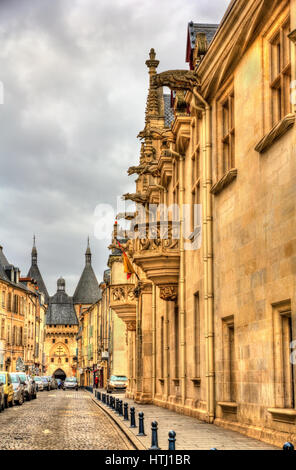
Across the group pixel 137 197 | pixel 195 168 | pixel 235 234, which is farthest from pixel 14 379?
pixel 235 234

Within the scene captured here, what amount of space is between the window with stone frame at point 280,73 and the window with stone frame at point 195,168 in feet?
23.8

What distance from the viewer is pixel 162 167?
30.2m

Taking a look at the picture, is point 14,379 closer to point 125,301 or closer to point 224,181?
point 125,301

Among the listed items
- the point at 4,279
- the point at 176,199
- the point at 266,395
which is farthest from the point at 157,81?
the point at 4,279

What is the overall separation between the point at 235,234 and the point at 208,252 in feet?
8.81

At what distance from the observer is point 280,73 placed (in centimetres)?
1501

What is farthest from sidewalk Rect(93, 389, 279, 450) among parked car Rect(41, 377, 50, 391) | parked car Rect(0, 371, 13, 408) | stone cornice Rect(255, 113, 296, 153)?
parked car Rect(41, 377, 50, 391)

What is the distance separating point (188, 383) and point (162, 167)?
970 cm

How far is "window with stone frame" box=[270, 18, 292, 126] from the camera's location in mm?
14750

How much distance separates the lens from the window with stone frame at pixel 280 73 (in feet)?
48.4

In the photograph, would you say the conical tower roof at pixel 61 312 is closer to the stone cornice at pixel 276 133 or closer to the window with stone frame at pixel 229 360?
the window with stone frame at pixel 229 360

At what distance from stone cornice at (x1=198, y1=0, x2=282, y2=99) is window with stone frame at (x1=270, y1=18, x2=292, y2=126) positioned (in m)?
0.52

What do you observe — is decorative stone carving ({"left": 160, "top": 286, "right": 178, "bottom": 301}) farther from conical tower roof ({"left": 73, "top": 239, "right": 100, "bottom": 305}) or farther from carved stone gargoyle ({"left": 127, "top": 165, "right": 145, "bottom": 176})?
conical tower roof ({"left": 73, "top": 239, "right": 100, "bottom": 305})

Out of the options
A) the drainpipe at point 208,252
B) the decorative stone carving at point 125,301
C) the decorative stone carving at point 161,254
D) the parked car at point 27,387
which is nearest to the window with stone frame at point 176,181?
the decorative stone carving at point 161,254
